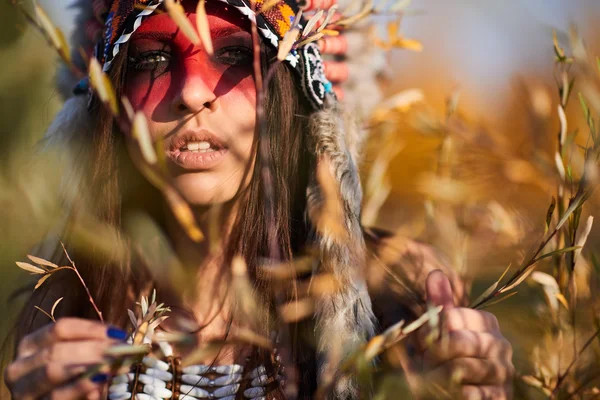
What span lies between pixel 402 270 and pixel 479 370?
48 centimetres

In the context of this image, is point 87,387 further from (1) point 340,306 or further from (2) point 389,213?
(2) point 389,213

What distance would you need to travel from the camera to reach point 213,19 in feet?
3.70

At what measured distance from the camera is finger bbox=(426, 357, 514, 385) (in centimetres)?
87

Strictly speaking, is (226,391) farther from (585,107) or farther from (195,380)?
(585,107)

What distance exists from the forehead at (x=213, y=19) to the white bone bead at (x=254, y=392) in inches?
26.4

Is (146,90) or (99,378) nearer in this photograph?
(99,378)

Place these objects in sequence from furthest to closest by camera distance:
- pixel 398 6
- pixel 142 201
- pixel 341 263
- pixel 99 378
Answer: pixel 142 201
pixel 341 263
pixel 99 378
pixel 398 6

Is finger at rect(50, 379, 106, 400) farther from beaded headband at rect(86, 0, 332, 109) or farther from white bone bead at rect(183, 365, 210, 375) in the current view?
beaded headband at rect(86, 0, 332, 109)

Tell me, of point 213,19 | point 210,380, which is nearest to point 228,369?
point 210,380

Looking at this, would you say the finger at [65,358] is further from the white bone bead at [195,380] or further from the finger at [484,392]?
the finger at [484,392]

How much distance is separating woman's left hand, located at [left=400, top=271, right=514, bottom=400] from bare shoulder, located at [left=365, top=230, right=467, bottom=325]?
31 centimetres

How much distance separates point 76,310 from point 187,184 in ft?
1.50

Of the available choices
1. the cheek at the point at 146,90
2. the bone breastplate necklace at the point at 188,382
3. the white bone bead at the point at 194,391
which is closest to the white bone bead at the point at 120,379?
the bone breastplate necklace at the point at 188,382

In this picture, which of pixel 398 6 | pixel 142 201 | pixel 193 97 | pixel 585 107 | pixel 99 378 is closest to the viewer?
pixel 585 107
